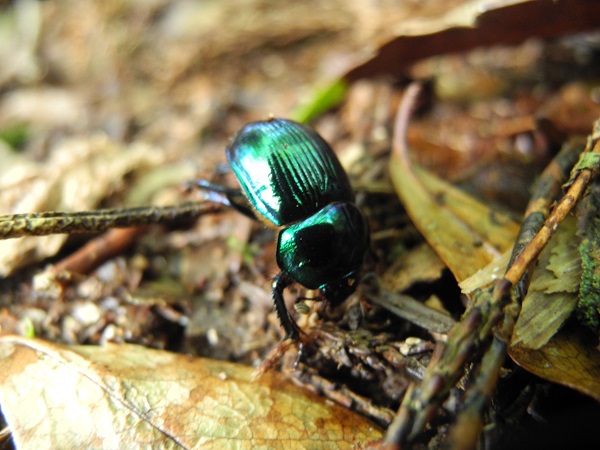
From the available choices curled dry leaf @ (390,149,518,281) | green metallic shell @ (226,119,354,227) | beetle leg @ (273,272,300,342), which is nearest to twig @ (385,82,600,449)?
curled dry leaf @ (390,149,518,281)

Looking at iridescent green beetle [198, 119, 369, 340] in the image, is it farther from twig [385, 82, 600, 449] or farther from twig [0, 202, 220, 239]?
twig [385, 82, 600, 449]

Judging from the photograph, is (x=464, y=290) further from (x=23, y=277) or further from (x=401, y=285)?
(x=23, y=277)

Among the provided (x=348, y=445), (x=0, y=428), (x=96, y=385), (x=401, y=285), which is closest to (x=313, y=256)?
(x=401, y=285)

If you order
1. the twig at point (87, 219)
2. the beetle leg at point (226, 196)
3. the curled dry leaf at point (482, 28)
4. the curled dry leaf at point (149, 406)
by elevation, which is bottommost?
the curled dry leaf at point (149, 406)

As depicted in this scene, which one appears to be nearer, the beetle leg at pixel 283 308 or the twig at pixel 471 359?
the twig at pixel 471 359

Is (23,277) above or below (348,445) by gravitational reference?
above

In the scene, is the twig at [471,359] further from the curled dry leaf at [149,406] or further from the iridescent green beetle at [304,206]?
the iridescent green beetle at [304,206]

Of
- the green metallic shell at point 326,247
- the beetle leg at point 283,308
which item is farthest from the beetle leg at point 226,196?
the beetle leg at point 283,308
